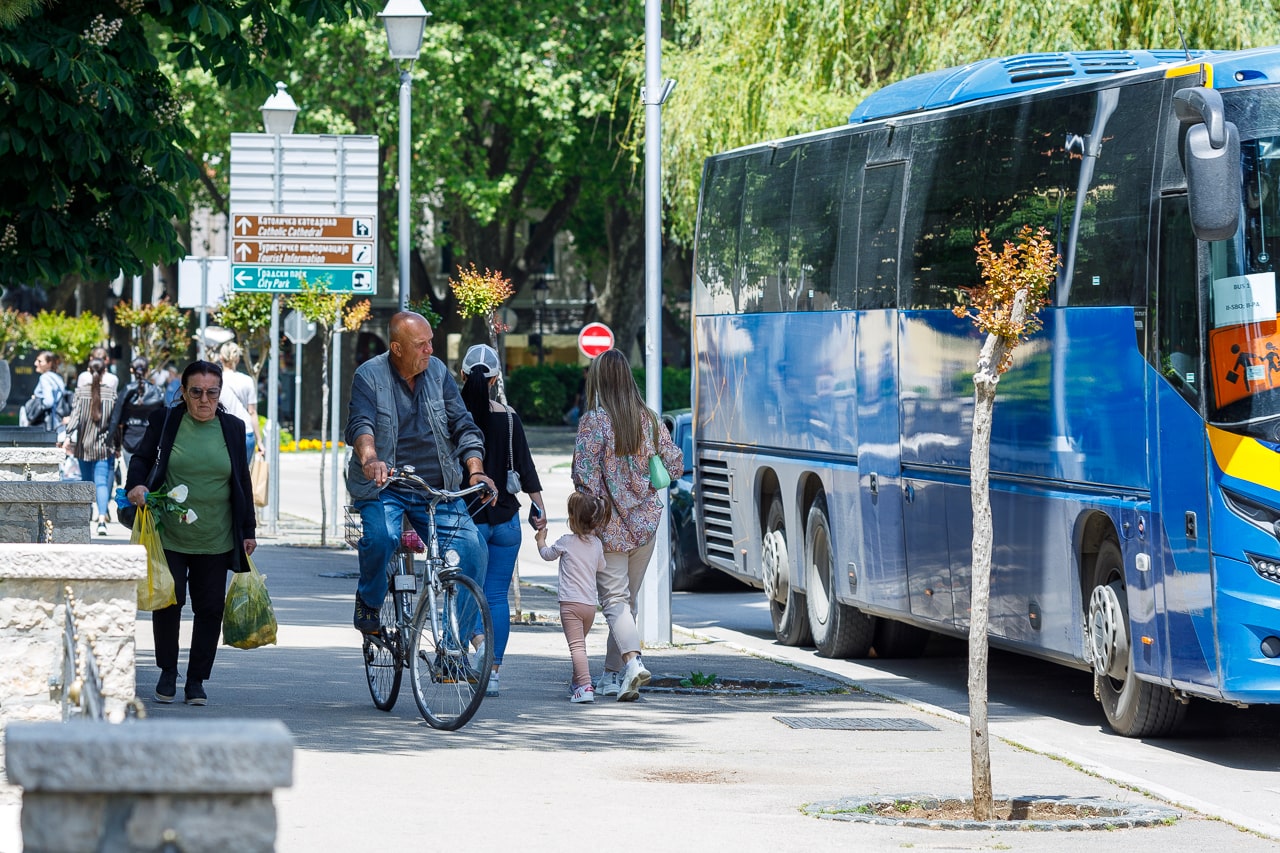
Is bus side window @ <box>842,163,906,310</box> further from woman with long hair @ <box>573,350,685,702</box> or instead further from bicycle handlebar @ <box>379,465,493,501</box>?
bicycle handlebar @ <box>379,465,493,501</box>

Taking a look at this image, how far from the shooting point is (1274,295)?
995 centimetres

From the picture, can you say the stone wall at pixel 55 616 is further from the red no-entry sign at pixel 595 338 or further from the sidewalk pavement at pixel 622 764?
the red no-entry sign at pixel 595 338

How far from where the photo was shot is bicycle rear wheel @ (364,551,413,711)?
10547 millimetres

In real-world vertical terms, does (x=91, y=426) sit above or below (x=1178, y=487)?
below

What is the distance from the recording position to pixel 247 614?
11211 mm

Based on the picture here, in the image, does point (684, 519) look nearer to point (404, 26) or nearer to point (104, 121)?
point (404, 26)

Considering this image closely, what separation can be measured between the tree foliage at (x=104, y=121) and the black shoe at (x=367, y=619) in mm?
4072

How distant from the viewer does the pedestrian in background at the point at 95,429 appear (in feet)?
75.4

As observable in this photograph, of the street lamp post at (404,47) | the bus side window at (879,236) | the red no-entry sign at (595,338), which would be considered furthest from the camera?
the red no-entry sign at (595,338)

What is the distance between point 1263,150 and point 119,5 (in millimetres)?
7111

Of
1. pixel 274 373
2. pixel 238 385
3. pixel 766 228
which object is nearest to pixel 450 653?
pixel 766 228

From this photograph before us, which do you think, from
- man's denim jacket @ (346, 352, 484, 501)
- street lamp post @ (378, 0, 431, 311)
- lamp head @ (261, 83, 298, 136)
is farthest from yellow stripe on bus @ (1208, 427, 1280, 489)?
lamp head @ (261, 83, 298, 136)

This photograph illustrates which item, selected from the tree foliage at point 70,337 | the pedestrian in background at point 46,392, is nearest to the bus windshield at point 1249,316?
Answer: the pedestrian in background at point 46,392

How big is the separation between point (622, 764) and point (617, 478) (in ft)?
8.32
